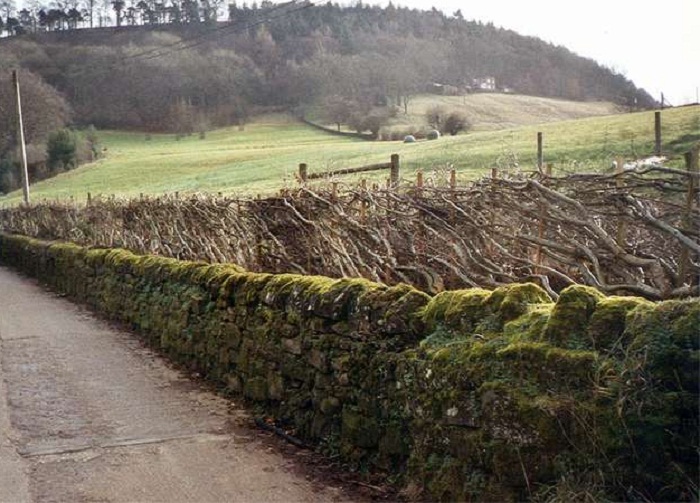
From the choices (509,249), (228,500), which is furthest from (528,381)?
(509,249)

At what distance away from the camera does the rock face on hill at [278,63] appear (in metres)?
38.8

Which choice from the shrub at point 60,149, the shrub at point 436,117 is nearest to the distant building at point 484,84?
the shrub at point 436,117

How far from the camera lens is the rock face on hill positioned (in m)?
38.8

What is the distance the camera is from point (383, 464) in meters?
5.45

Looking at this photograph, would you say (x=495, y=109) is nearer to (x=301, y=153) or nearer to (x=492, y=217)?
(x=301, y=153)

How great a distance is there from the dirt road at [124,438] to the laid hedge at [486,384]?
51cm

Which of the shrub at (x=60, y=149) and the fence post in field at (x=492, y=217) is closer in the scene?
the fence post in field at (x=492, y=217)

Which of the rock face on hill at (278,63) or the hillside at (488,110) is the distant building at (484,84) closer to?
the rock face on hill at (278,63)

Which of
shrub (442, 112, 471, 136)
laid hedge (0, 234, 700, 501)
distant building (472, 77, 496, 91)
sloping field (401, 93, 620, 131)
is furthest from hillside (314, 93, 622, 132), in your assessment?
laid hedge (0, 234, 700, 501)

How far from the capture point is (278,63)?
66.3 metres

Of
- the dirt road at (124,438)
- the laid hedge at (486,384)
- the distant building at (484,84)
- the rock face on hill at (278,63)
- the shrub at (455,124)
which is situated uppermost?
the rock face on hill at (278,63)

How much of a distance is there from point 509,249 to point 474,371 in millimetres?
2957

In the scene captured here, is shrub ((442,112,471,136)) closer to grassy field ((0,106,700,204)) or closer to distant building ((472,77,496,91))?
distant building ((472,77,496,91))

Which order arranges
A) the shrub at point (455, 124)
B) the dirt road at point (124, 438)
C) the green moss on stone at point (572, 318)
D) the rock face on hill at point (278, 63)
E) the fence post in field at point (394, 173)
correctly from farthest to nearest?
1. the shrub at point (455, 124)
2. the rock face on hill at point (278, 63)
3. the fence post in field at point (394, 173)
4. the dirt road at point (124, 438)
5. the green moss on stone at point (572, 318)
